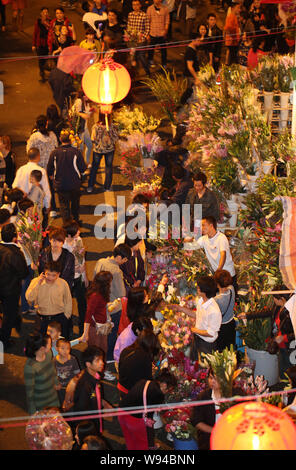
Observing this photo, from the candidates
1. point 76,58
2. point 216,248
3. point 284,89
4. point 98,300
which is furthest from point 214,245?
point 76,58

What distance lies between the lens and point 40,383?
787 cm

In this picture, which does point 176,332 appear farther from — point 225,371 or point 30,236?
point 30,236

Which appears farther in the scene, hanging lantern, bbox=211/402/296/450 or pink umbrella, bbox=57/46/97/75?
pink umbrella, bbox=57/46/97/75

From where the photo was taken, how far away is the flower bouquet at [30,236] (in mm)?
10133

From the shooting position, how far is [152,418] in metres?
7.72

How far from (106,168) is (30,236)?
136 inches

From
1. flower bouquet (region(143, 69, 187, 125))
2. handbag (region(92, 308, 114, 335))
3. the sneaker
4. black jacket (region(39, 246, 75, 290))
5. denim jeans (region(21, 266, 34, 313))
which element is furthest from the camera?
flower bouquet (region(143, 69, 187, 125))

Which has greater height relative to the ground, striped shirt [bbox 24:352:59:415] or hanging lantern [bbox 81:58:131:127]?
hanging lantern [bbox 81:58:131:127]

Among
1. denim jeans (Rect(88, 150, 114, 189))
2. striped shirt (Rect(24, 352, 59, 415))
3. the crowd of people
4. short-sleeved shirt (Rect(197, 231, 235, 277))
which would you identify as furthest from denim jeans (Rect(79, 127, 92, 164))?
striped shirt (Rect(24, 352, 59, 415))

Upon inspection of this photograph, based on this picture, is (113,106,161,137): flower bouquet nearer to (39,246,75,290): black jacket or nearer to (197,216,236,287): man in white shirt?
(197,216,236,287): man in white shirt

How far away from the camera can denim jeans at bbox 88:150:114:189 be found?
13.1 meters

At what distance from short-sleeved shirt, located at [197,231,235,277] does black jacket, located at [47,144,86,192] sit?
2.69 m

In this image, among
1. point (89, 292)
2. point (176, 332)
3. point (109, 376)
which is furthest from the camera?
point (109, 376)
